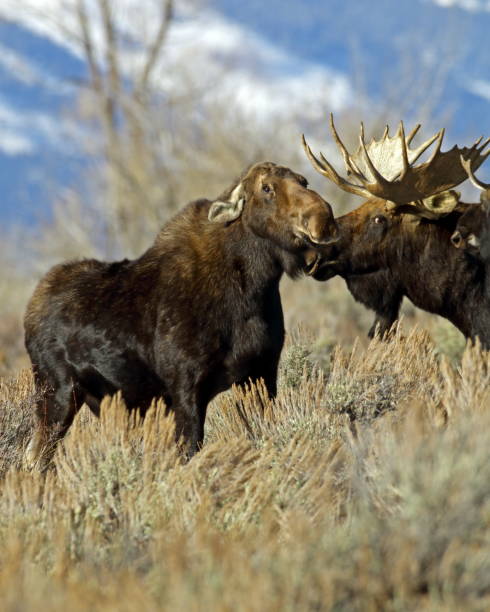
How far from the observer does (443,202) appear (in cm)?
615

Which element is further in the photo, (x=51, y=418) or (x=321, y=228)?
(x=51, y=418)

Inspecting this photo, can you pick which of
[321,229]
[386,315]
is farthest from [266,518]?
[386,315]

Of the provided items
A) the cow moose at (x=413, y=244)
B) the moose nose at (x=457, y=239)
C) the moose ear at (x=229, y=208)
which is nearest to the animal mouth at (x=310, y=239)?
the moose ear at (x=229, y=208)

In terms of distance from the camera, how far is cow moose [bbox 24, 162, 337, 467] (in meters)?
5.30

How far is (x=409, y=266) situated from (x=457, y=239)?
432 mm

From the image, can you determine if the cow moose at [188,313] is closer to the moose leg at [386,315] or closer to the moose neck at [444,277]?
the moose neck at [444,277]

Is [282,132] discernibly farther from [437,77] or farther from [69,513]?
[69,513]

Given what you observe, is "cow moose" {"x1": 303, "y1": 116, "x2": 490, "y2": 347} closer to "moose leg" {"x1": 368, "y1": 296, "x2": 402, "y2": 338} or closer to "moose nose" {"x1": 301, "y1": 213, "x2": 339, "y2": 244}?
"moose leg" {"x1": 368, "y1": 296, "x2": 402, "y2": 338}

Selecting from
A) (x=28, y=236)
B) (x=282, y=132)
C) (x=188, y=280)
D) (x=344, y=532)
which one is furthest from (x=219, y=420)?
(x=28, y=236)

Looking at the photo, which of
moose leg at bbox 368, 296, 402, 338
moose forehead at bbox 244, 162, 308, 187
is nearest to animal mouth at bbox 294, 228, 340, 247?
moose forehead at bbox 244, 162, 308, 187

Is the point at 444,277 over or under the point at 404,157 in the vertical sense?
under

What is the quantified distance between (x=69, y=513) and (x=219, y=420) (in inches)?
83.3

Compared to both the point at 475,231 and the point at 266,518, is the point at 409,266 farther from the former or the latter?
the point at 266,518

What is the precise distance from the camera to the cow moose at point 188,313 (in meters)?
5.30
